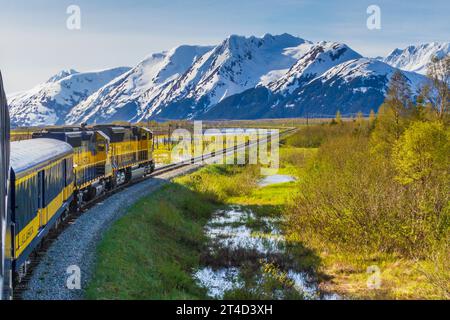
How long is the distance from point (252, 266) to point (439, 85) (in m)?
20.9

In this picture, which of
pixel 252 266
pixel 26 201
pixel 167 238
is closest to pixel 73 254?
pixel 26 201

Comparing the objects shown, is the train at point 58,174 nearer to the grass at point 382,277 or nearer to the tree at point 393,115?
the grass at point 382,277

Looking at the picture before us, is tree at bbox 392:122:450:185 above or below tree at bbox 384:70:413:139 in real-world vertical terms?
below

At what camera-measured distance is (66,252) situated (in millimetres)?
17391

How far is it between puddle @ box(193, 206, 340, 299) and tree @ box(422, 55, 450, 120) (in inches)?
519

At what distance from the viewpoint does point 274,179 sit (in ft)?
181

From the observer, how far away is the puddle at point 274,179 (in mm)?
51631

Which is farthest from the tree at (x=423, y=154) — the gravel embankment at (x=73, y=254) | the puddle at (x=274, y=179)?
the puddle at (x=274, y=179)

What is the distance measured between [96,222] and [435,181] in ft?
43.7

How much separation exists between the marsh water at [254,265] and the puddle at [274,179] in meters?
19.2

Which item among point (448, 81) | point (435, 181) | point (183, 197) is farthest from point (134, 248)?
point (448, 81)

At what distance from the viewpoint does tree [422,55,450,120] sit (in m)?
35.5

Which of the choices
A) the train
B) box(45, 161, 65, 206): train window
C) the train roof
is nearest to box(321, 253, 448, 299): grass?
box(45, 161, 65, 206): train window

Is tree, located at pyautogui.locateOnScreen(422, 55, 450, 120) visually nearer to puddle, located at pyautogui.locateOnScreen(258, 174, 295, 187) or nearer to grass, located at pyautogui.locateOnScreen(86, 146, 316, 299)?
grass, located at pyautogui.locateOnScreen(86, 146, 316, 299)
